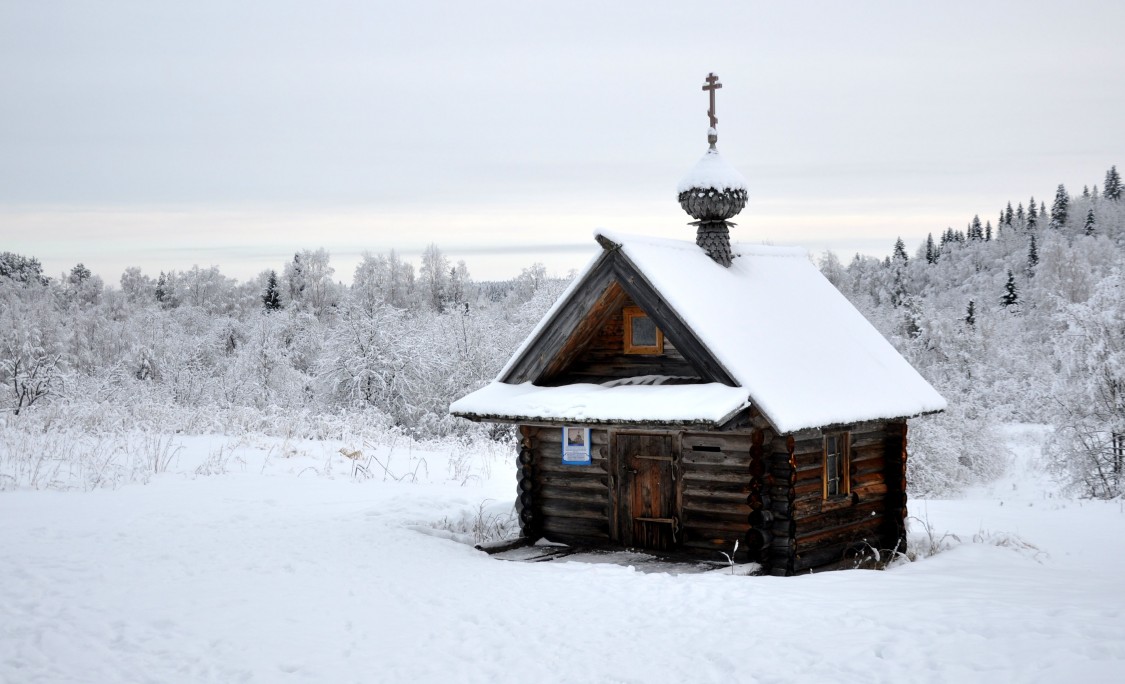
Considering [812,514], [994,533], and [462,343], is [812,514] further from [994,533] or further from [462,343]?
[462,343]

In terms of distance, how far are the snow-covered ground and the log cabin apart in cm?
139

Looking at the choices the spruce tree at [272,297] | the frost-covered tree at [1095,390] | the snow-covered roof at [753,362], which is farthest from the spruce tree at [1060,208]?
the snow-covered roof at [753,362]

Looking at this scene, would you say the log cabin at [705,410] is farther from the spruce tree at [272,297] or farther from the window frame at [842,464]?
the spruce tree at [272,297]

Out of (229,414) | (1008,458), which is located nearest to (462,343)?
(229,414)

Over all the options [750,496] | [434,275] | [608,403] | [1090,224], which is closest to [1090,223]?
[1090,224]

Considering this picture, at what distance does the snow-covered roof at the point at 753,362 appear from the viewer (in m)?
12.7

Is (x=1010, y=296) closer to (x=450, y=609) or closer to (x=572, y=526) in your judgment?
(x=572, y=526)

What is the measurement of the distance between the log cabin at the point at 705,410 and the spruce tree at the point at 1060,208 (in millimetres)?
161467

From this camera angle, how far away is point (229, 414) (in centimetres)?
2616

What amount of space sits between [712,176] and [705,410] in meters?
5.42

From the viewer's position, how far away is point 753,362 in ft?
43.2

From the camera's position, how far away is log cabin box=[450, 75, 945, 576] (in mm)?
12977

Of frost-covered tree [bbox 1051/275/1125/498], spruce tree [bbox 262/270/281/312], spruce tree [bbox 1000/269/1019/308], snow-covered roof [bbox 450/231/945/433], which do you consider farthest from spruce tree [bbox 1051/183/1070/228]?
snow-covered roof [bbox 450/231/945/433]

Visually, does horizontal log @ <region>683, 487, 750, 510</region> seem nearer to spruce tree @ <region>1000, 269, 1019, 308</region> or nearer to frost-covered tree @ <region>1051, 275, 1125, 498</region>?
frost-covered tree @ <region>1051, 275, 1125, 498</region>
